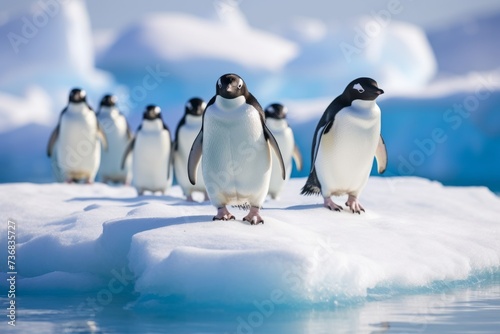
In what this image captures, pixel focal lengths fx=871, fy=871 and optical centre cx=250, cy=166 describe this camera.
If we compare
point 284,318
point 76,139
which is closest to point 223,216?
point 284,318

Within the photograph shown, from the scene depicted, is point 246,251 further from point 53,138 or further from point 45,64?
point 45,64

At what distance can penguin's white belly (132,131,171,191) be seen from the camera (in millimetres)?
9102

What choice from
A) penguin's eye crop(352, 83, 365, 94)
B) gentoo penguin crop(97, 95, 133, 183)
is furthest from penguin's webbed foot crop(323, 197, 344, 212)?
gentoo penguin crop(97, 95, 133, 183)

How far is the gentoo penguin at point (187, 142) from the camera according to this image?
823 cm

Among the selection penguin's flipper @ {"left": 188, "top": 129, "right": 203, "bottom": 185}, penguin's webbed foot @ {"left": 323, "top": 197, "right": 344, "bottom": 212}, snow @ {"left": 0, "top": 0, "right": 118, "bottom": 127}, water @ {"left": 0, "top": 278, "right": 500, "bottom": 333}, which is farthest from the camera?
snow @ {"left": 0, "top": 0, "right": 118, "bottom": 127}

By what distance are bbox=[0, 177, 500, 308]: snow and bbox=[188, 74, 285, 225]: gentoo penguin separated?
0.23 m

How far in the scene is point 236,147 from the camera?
5.39 meters

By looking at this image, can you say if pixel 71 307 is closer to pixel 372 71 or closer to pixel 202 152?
pixel 202 152

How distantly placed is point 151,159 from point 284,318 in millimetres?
4875

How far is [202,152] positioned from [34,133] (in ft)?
53.1

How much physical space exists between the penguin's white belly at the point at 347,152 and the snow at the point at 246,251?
0.24 meters

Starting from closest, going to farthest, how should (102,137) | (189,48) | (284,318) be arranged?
(284,318)
(102,137)
(189,48)

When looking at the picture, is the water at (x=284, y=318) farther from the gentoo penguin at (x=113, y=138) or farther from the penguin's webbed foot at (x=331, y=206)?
the gentoo penguin at (x=113, y=138)

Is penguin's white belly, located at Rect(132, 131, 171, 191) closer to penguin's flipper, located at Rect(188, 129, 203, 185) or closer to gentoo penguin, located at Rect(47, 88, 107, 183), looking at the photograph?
gentoo penguin, located at Rect(47, 88, 107, 183)
